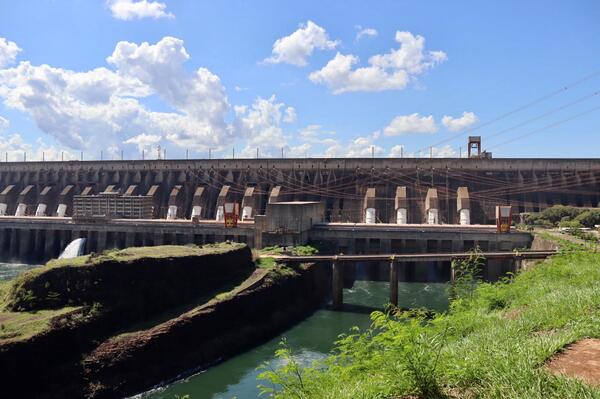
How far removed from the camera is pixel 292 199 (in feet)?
193

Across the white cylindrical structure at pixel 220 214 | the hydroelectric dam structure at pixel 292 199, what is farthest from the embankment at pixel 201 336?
the white cylindrical structure at pixel 220 214

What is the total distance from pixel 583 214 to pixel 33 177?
73982mm

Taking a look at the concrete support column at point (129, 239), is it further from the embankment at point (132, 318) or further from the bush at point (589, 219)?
the bush at point (589, 219)

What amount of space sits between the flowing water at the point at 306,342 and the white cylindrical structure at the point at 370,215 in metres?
10.6

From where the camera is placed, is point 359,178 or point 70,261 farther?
point 359,178

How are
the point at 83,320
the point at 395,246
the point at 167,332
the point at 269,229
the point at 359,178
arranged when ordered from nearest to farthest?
the point at 83,320
the point at 167,332
the point at 269,229
the point at 395,246
the point at 359,178

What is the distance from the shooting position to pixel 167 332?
21031mm

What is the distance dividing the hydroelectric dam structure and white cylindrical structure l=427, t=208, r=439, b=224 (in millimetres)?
140

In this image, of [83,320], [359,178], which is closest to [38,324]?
[83,320]

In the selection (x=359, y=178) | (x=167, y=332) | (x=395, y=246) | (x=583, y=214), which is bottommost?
(x=167, y=332)

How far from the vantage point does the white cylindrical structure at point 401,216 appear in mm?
Result: 47969

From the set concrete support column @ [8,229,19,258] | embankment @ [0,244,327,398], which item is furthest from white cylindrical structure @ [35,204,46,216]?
embankment @ [0,244,327,398]

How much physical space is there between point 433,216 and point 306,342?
87.5ft

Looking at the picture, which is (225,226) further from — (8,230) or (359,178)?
(8,230)
